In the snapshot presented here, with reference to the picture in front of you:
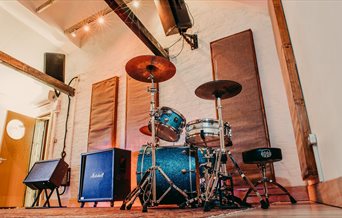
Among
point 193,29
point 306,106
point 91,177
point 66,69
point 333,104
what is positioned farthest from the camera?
point 66,69

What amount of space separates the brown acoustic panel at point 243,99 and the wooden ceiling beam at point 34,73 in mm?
2987


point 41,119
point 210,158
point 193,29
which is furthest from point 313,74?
point 41,119

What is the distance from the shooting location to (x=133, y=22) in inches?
134

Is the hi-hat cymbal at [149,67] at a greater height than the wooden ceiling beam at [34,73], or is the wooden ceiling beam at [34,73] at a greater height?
the wooden ceiling beam at [34,73]

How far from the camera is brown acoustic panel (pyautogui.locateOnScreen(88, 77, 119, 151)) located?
4234 millimetres

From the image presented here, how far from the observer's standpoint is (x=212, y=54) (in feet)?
12.0

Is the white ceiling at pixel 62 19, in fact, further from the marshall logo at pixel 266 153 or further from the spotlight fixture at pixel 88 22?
the marshall logo at pixel 266 153

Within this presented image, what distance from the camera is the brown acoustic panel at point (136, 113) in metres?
3.92

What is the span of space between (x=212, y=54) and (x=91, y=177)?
8.02 feet

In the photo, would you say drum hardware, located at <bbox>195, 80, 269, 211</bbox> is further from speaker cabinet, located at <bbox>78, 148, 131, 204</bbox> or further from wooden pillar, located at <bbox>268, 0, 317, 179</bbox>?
speaker cabinet, located at <bbox>78, 148, 131, 204</bbox>

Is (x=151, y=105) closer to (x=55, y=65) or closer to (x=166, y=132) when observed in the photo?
(x=166, y=132)

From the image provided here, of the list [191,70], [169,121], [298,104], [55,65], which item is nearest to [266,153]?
[298,104]

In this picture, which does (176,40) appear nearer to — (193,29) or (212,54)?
A: (193,29)

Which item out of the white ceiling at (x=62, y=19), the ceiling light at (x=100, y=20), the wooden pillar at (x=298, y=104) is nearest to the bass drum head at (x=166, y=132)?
the wooden pillar at (x=298, y=104)
